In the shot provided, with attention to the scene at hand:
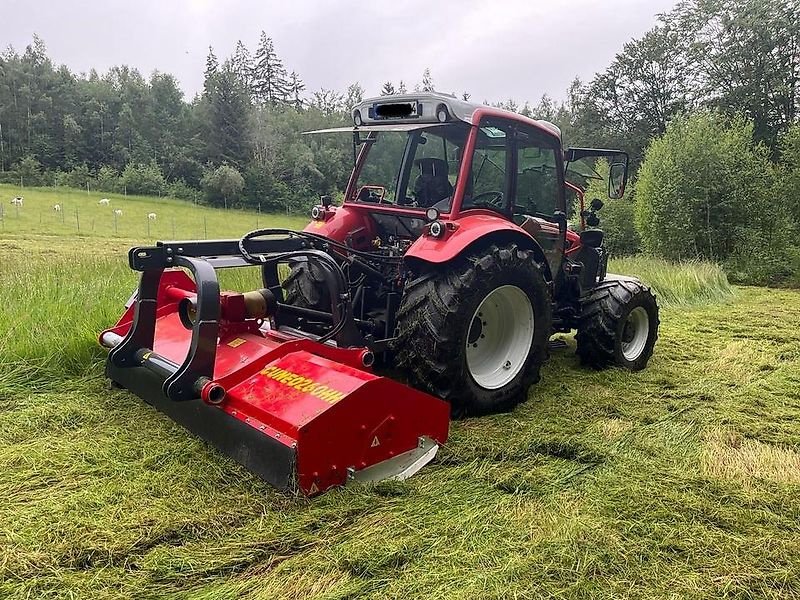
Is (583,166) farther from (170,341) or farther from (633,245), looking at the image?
(633,245)

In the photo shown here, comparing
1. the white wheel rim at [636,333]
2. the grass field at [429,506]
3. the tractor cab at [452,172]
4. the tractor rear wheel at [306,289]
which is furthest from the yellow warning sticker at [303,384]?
the white wheel rim at [636,333]

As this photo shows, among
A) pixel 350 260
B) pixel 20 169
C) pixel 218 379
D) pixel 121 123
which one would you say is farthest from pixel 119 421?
pixel 121 123

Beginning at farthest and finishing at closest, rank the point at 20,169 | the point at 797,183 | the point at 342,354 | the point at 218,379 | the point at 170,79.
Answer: the point at 170,79 < the point at 20,169 < the point at 797,183 < the point at 342,354 < the point at 218,379

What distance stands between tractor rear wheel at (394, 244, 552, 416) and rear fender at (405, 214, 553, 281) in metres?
0.09

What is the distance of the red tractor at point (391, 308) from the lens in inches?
109

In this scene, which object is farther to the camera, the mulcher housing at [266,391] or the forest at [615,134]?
the forest at [615,134]

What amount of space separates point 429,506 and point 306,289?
224 centimetres

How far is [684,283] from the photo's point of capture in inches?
378

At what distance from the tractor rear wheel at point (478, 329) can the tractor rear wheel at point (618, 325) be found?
3.40ft

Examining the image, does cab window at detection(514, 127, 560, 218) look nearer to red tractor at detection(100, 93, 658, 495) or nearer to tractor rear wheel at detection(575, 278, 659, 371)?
red tractor at detection(100, 93, 658, 495)

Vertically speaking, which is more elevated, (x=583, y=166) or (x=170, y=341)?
(x=583, y=166)

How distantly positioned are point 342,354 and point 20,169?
157 ft

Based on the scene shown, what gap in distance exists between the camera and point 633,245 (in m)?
20.7

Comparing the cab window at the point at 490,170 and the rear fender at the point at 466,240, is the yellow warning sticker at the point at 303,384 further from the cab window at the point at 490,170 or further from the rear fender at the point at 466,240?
the cab window at the point at 490,170
